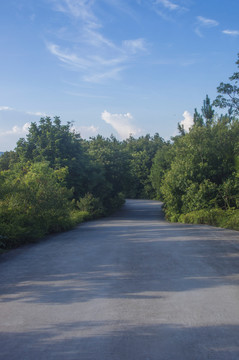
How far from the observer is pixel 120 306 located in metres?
5.83

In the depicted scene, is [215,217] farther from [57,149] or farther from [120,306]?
[120,306]

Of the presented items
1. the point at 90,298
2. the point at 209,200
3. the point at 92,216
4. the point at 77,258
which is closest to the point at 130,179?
the point at 92,216

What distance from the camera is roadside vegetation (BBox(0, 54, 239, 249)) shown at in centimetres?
1598

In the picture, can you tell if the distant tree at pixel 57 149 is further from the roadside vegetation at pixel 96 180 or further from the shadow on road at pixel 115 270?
the shadow on road at pixel 115 270

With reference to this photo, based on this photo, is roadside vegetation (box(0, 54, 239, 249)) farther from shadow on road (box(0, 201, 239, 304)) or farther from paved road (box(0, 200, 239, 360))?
paved road (box(0, 200, 239, 360))

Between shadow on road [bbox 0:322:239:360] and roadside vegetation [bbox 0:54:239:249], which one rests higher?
roadside vegetation [bbox 0:54:239:249]

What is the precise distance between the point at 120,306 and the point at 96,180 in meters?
32.1

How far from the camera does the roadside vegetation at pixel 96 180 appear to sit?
1598 centimetres

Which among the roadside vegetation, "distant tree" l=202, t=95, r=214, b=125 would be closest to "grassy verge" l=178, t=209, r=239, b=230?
the roadside vegetation

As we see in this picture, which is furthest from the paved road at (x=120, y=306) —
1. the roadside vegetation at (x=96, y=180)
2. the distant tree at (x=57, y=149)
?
the distant tree at (x=57, y=149)

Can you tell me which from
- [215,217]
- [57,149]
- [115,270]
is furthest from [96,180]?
[115,270]

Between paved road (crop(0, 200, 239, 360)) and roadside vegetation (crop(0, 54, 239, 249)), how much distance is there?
15.6ft

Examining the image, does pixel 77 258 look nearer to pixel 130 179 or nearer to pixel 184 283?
pixel 184 283

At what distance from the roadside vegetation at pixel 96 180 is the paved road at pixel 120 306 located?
4748mm
